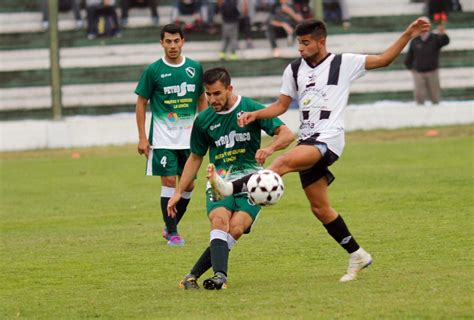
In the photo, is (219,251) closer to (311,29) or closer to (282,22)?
(311,29)

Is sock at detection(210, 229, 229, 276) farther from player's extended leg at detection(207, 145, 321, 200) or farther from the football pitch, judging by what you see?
player's extended leg at detection(207, 145, 321, 200)

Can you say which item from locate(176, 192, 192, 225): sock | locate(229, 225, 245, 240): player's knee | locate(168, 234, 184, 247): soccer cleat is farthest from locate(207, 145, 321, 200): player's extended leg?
locate(176, 192, 192, 225): sock

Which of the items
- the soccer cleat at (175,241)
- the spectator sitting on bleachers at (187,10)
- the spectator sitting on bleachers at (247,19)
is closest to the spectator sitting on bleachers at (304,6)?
the spectator sitting on bleachers at (247,19)

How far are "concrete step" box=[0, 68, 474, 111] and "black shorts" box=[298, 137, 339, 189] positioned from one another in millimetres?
18835

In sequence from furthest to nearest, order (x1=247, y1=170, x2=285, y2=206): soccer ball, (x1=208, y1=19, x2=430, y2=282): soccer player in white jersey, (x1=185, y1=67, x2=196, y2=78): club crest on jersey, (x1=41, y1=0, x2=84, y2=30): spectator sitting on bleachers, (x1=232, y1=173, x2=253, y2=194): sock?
1. (x1=41, y1=0, x2=84, y2=30): spectator sitting on bleachers
2. (x1=185, y1=67, x2=196, y2=78): club crest on jersey
3. (x1=208, y1=19, x2=430, y2=282): soccer player in white jersey
4. (x1=232, y1=173, x2=253, y2=194): sock
5. (x1=247, y1=170, x2=285, y2=206): soccer ball

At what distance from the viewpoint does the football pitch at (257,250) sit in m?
8.21

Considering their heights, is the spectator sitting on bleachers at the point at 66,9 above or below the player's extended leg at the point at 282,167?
below

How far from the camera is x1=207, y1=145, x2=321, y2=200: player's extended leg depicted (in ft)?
28.7

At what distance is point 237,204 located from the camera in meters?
9.25

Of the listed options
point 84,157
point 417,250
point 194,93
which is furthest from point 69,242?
point 84,157

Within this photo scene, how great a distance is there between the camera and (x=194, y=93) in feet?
41.3

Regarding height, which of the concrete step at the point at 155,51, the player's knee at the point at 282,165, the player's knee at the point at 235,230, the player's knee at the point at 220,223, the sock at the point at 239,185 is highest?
the player's knee at the point at 282,165

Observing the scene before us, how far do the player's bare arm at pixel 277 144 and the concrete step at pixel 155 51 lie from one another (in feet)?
62.0

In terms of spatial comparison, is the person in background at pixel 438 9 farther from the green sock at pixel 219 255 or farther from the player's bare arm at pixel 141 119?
the green sock at pixel 219 255
